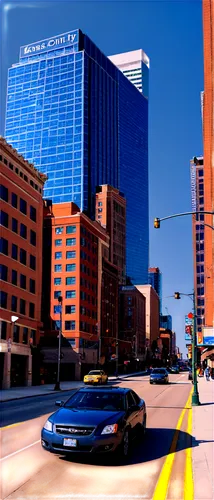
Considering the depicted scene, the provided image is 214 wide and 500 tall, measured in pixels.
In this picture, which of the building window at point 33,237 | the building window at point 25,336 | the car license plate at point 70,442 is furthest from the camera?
the building window at point 33,237

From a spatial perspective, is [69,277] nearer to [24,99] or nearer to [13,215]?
[13,215]

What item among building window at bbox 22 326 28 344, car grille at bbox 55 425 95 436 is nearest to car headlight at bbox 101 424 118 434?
car grille at bbox 55 425 95 436

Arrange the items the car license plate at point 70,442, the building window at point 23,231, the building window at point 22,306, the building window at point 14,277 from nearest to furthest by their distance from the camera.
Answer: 1. the car license plate at point 70,442
2. the building window at point 14,277
3. the building window at point 22,306
4. the building window at point 23,231

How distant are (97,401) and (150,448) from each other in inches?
78.1

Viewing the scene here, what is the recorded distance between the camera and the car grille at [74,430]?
9984 mm

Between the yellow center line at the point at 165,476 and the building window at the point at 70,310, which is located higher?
the building window at the point at 70,310

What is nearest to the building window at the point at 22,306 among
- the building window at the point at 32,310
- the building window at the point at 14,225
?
the building window at the point at 32,310

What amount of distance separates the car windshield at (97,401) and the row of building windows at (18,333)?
37.5 metres

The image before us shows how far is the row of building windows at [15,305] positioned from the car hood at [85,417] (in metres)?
38.9

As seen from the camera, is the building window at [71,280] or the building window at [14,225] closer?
the building window at [14,225]

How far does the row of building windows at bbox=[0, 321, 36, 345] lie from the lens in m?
48.9

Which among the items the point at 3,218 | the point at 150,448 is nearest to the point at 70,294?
the point at 3,218

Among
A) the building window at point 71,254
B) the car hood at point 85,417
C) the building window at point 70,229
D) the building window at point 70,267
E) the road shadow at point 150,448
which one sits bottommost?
the road shadow at point 150,448

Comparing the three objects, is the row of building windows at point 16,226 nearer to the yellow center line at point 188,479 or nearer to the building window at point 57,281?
the building window at point 57,281
